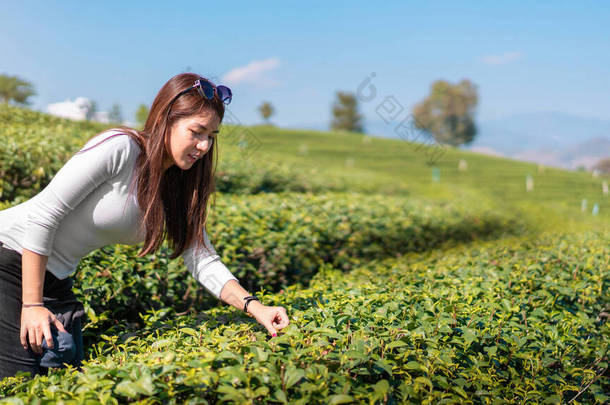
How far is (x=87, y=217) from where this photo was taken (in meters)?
2.16

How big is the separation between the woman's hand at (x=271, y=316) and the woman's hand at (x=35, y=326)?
948 mm

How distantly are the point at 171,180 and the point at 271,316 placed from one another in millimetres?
945

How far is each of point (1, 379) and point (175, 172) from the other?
129 centimetres

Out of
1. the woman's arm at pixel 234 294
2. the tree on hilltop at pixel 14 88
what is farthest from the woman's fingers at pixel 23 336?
the tree on hilltop at pixel 14 88

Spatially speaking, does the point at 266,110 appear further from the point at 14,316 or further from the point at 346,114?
the point at 14,316

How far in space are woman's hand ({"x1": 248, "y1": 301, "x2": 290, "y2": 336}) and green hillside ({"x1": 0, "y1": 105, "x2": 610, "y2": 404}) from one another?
67 mm

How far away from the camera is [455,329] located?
2.30m

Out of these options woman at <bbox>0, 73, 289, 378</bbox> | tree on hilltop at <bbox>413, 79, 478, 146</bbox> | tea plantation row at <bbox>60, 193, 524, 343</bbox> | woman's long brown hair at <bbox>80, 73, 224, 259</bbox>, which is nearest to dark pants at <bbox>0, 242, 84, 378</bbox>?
woman at <bbox>0, 73, 289, 378</bbox>

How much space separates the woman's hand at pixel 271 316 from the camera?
2.15m

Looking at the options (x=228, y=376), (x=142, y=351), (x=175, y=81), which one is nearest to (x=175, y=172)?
(x=175, y=81)

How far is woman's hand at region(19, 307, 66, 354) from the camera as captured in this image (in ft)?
6.72

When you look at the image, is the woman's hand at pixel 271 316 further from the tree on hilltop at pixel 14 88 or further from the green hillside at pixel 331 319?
the tree on hilltop at pixel 14 88

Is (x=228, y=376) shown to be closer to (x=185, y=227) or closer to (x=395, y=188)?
(x=185, y=227)

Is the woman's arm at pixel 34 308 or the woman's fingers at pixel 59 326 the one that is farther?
the woman's fingers at pixel 59 326
